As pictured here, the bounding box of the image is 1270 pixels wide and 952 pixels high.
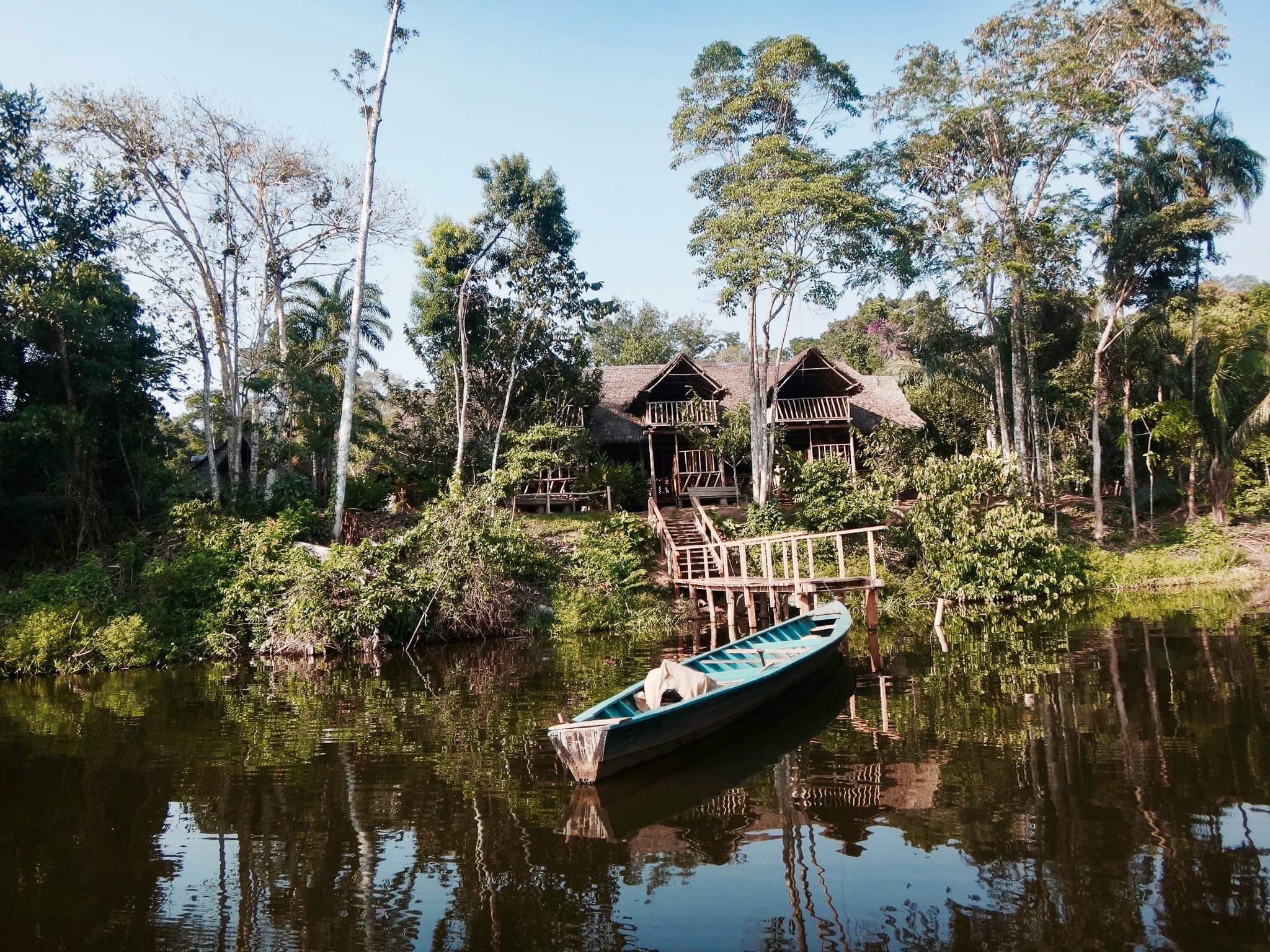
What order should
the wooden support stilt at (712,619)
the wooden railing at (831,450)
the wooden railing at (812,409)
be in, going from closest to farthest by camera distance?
the wooden support stilt at (712,619), the wooden railing at (812,409), the wooden railing at (831,450)

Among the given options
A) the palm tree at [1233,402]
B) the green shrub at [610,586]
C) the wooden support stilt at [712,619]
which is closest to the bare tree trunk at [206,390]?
the green shrub at [610,586]

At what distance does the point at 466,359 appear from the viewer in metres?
24.2

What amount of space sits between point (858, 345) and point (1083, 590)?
74.9 feet

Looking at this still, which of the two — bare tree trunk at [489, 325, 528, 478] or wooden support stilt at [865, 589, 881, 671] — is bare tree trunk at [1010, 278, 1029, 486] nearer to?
wooden support stilt at [865, 589, 881, 671]

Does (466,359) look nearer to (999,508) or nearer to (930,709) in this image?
(999,508)

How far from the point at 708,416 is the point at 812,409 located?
11.9ft

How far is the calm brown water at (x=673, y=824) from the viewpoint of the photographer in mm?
5340

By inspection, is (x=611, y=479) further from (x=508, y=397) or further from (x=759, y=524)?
(x=759, y=524)

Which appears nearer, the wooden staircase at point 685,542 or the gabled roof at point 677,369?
the wooden staircase at point 685,542

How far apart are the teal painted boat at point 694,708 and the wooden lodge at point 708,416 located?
1366 cm

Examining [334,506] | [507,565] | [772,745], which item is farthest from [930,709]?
[334,506]

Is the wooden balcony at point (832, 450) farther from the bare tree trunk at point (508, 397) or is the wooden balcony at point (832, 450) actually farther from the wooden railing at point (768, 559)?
the bare tree trunk at point (508, 397)

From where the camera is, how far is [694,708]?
8.80m

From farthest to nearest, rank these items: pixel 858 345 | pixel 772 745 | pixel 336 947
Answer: pixel 858 345 < pixel 772 745 < pixel 336 947
